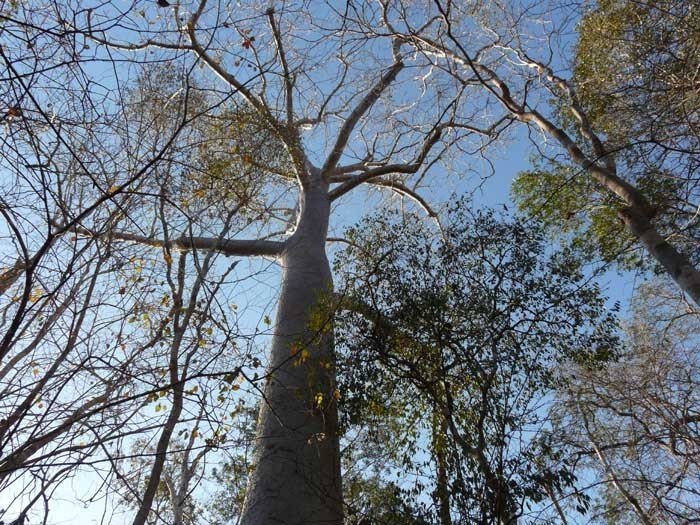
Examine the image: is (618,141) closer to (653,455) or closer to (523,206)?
(523,206)

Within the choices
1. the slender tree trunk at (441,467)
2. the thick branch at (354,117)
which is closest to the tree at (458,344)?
the slender tree trunk at (441,467)

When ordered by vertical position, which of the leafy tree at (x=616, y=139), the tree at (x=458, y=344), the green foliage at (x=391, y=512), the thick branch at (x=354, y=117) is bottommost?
the green foliage at (x=391, y=512)

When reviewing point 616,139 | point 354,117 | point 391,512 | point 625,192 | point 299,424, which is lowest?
point 391,512

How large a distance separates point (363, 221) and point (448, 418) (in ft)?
8.16

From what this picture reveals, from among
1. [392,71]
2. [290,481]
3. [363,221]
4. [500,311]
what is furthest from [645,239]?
[392,71]

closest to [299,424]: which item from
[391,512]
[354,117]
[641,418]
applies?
[391,512]

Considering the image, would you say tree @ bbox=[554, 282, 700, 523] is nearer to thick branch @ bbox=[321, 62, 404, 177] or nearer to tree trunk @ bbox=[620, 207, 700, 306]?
tree trunk @ bbox=[620, 207, 700, 306]

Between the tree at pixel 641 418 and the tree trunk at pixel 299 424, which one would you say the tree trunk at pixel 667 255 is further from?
the tree trunk at pixel 299 424

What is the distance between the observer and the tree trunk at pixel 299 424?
3.24 metres

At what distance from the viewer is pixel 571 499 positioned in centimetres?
342

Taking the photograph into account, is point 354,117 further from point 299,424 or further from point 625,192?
point 299,424

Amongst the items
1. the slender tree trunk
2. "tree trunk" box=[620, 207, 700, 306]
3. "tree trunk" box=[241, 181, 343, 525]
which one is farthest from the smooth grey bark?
"tree trunk" box=[241, 181, 343, 525]

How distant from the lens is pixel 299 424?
12.4 feet

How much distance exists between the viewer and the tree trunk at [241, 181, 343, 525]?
324 cm
